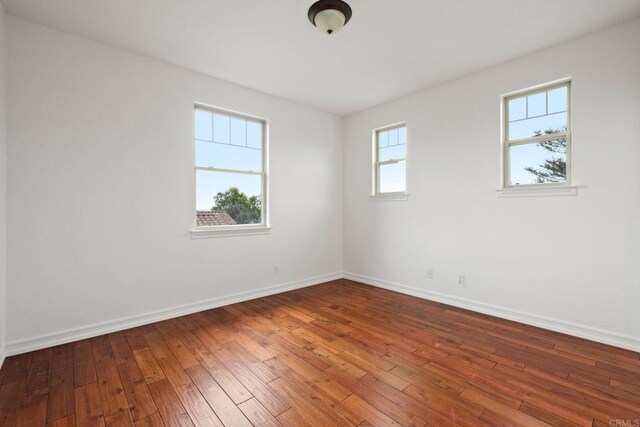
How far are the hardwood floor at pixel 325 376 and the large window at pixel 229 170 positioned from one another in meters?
1.39

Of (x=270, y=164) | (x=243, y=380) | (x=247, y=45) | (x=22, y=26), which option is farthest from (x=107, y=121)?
(x=243, y=380)

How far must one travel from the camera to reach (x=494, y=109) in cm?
345

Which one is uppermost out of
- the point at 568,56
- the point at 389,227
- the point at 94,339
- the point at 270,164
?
the point at 568,56

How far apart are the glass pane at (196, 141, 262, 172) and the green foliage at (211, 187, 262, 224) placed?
350 mm

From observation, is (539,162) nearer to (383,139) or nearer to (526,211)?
(526,211)

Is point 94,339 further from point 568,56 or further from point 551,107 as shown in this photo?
point 568,56

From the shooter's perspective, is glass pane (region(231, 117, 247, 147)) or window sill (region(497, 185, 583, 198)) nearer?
window sill (region(497, 185, 583, 198))

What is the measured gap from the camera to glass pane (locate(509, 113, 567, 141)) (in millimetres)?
3072

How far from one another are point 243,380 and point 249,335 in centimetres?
79

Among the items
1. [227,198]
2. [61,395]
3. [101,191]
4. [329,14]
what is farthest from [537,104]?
[61,395]

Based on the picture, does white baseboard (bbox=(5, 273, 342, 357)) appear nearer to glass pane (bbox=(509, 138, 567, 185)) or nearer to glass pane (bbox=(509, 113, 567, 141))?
glass pane (bbox=(509, 138, 567, 185))

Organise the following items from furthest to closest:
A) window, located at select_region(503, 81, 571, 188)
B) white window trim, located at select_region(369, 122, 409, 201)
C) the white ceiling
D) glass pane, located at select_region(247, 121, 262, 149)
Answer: white window trim, located at select_region(369, 122, 409, 201)
glass pane, located at select_region(247, 121, 262, 149)
window, located at select_region(503, 81, 571, 188)
the white ceiling

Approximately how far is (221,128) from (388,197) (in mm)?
2642

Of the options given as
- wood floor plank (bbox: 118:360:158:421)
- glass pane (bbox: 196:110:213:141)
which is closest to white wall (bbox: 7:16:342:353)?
glass pane (bbox: 196:110:213:141)
